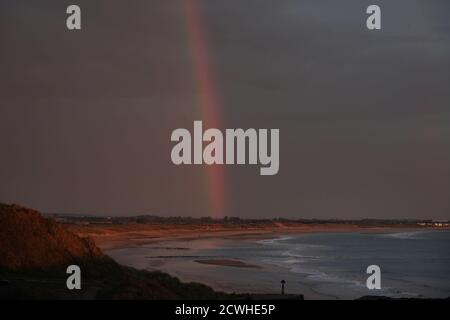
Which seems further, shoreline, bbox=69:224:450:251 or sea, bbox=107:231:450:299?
shoreline, bbox=69:224:450:251

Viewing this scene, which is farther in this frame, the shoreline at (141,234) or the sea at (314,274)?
the shoreline at (141,234)

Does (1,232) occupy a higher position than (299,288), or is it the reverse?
(1,232)

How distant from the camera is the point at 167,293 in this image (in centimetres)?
1727

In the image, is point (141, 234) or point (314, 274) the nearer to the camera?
point (314, 274)
